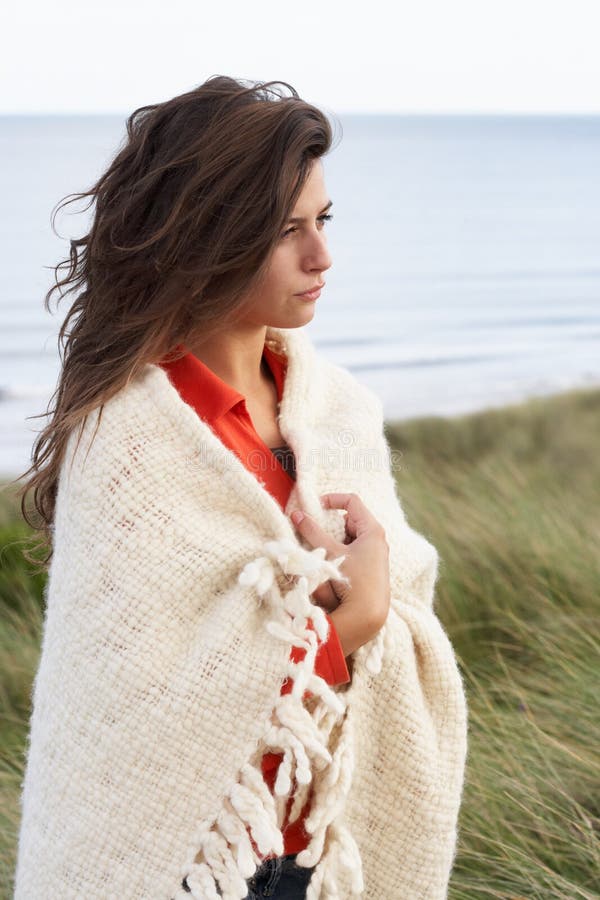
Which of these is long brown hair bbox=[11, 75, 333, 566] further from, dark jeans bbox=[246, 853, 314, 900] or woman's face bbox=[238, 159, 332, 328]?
dark jeans bbox=[246, 853, 314, 900]

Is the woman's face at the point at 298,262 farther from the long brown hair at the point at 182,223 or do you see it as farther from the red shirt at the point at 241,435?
the red shirt at the point at 241,435

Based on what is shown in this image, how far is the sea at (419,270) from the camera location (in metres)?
16.3

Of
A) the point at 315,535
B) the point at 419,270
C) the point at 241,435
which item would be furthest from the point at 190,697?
the point at 419,270

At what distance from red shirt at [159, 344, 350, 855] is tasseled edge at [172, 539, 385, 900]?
6 centimetres

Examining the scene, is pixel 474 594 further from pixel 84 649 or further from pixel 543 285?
pixel 543 285

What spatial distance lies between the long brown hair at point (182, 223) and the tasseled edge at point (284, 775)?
Result: 453 millimetres

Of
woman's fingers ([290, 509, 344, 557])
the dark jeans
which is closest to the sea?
woman's fingers ([290, 509, 344, 557])

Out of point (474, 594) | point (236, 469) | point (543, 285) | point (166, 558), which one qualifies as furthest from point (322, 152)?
point (543, 285)

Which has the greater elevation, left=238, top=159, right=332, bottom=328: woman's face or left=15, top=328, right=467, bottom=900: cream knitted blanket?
left=238, top=159, right=332, bottom=328: woman's face

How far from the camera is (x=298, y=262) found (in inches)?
75.7

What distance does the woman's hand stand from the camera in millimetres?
1812

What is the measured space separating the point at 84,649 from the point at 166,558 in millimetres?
216

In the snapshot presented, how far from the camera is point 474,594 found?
13.0 feet

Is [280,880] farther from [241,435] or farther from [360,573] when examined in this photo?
[241,435]
